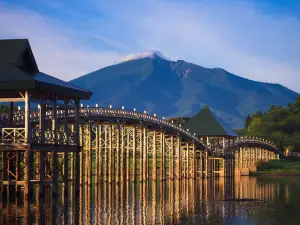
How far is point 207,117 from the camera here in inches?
3999

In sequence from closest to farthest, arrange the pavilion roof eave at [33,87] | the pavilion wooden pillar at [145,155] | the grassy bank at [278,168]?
the pavilion roof eave at [33,87] → the pavilion wooden pillar at [145,155] → the grassy bank at [278,168]

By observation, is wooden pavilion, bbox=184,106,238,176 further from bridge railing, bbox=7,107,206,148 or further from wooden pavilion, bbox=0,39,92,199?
wooden pavilion, bbox=0,39,92,199

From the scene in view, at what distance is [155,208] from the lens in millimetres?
45500

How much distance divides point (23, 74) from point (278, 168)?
80.5m

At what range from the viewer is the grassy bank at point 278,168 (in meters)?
109

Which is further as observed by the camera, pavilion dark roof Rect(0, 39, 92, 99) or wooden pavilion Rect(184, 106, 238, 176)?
wooden pavilion Rect(184, 106, 238, 176)

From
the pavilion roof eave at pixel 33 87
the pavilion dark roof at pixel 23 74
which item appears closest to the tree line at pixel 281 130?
the pavilion dark roof at pixel 23 74

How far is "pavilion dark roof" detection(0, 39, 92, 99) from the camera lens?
137 feet

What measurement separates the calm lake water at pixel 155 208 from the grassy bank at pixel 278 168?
4657 cm

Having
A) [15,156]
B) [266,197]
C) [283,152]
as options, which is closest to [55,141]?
[15,156]

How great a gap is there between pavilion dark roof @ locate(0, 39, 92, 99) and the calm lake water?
7.35m

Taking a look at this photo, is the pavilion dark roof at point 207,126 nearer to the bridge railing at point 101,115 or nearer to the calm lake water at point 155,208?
the bridge railing at point 101,115

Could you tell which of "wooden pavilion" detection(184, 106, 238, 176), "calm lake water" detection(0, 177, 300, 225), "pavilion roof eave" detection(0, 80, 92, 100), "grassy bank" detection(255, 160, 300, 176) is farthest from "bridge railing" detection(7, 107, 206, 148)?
"grassy bank" detection(255, 160, 300, 176)

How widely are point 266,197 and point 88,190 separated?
1568 centimetres
